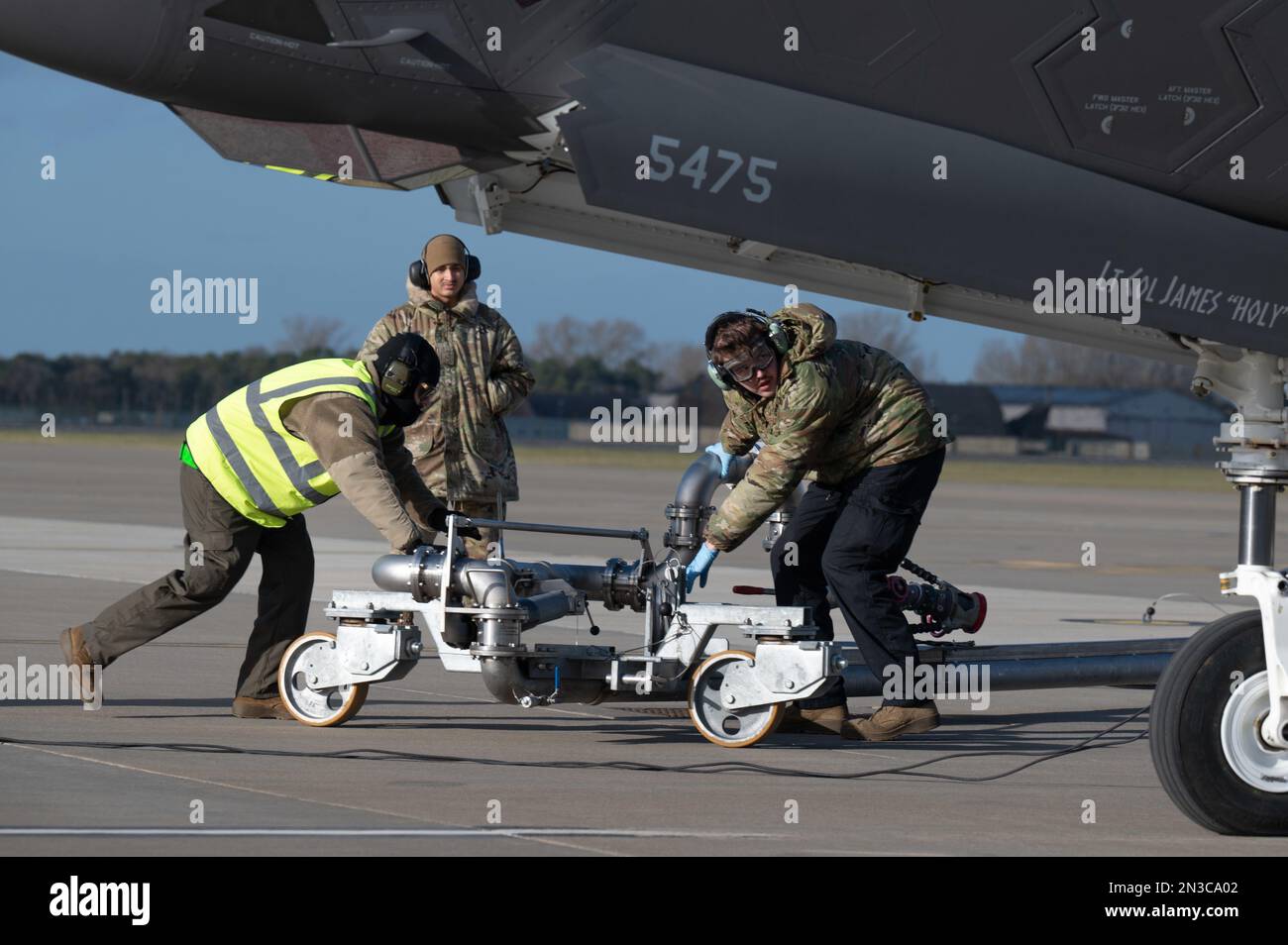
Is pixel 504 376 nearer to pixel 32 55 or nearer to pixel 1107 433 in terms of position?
pixel 32 55

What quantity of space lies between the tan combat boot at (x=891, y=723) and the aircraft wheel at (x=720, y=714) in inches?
22.5

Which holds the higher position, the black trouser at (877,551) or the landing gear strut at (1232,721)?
the black trouser at (877,551)

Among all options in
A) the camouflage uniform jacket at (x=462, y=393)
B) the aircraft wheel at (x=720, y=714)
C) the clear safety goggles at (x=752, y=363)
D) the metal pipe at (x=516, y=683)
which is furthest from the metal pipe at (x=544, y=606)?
the clear safety goggles at (x=752, y=363)

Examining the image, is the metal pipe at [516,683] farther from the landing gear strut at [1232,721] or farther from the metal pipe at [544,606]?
the landing gear strut at [1232,721]

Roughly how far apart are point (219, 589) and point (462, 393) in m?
1.61

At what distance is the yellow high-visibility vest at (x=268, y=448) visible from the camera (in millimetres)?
8891

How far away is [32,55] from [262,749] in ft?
10.3

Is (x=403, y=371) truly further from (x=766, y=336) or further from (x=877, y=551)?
(x=877, y=551)

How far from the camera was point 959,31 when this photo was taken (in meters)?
7.11

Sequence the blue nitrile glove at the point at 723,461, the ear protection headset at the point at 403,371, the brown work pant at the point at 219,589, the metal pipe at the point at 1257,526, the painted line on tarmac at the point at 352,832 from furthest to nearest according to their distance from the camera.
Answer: the blue nitrile glove at the point at 723,461 → the brown work pant at the point at 219,589 → the ear protection headset at the point at 403,371 → the metal pipe at the point at 1257,526 → the painted line on tarmac at the point at 352,832

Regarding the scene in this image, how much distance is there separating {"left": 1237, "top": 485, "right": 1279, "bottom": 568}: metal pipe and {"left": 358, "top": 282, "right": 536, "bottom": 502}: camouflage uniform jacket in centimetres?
381

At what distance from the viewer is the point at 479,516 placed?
9938mm

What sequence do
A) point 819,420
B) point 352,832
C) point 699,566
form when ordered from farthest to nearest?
point 699,566
point 819,420
point 352,832

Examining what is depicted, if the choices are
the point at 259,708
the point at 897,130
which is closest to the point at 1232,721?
the point at 897,130
